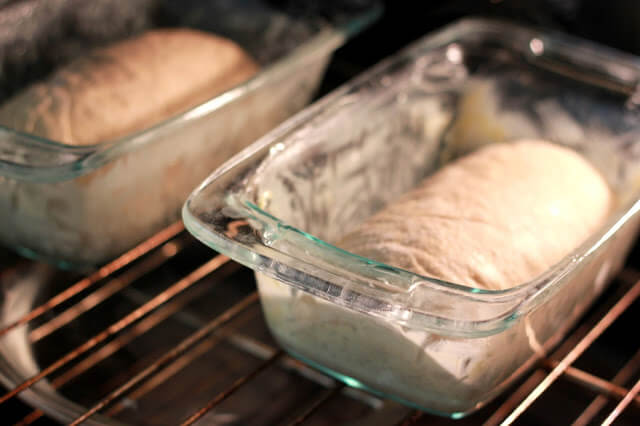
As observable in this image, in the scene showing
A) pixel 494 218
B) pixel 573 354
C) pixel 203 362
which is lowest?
pixel 203 362

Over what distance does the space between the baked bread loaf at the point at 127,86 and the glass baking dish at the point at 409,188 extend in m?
0.25

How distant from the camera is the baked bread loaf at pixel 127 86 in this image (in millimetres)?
893

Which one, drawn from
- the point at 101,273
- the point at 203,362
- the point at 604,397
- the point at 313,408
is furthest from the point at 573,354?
the point at 101,273

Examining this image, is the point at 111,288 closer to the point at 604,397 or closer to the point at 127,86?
the point at 127,86

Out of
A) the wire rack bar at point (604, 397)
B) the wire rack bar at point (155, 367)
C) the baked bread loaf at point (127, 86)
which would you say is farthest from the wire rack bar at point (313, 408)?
the baked bread loaf at point (127, 86)

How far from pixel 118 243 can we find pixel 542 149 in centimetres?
52

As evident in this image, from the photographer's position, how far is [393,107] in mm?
883

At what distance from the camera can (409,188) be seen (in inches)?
36.4

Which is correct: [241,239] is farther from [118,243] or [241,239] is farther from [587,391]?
[587,391]

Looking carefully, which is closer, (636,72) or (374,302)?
(374,302)

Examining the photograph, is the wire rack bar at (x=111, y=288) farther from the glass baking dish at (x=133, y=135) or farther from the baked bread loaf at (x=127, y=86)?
the baked bread loaf at (x=127, y=86)

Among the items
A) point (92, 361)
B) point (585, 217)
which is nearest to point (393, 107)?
point (585, 217)

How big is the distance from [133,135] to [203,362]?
0.92 feet

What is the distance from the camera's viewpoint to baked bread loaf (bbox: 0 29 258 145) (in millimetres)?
893
